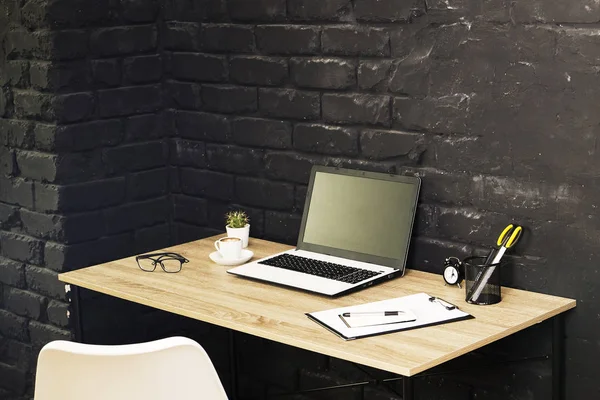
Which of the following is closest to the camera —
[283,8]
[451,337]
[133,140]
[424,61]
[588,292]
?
[451,337]

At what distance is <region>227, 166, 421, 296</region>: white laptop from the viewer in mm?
2793

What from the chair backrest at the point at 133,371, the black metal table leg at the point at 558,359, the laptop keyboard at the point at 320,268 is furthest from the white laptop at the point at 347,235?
the chair backrest at the point at 133,371

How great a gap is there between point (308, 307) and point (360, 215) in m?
0.45

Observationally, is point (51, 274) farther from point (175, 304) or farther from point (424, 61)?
point (424, 61)

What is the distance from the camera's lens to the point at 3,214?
3.44 m

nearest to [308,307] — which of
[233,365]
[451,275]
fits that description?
[451,275]

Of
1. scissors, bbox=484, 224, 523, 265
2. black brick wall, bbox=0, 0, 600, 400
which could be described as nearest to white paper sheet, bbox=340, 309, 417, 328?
scissors, bbox=484, 224, 523, 265

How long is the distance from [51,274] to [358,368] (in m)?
1.03

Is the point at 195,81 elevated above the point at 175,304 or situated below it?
above

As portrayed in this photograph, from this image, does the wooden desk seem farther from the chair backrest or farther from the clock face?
the chair backrest

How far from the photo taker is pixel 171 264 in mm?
3002

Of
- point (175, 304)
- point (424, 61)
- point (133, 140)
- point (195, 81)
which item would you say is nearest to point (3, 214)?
point (133, 140)

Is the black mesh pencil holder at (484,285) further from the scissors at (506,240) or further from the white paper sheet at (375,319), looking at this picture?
the white paper sheet at (375,319)

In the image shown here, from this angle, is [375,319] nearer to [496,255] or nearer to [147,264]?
[496,255]
